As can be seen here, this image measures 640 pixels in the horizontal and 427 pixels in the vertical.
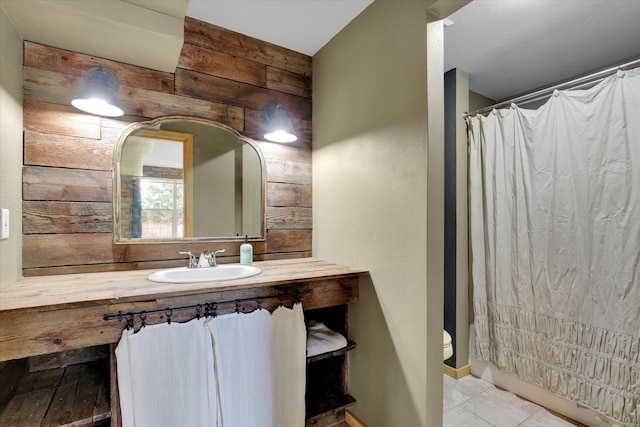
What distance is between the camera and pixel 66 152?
155 centimetres

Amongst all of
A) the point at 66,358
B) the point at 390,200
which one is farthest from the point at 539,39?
the point at 66,358

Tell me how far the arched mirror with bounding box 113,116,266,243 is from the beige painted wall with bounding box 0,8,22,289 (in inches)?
15.0

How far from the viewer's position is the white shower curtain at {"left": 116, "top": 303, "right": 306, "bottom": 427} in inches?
46.4

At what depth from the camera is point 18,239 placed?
55.3 inches

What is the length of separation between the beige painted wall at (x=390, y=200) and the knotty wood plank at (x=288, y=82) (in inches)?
10.6

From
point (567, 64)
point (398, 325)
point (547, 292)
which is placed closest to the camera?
point (398, 325)

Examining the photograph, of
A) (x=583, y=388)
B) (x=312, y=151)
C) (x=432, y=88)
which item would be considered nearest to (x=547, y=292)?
(x=583, y=388)

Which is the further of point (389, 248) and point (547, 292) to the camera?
point (547, 292)

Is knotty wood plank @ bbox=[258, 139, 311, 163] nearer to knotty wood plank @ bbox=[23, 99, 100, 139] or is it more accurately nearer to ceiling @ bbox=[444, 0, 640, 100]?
knotty wood plank @ bbox=[23, 99, 100, 139]

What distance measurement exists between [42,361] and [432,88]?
2.28 meters

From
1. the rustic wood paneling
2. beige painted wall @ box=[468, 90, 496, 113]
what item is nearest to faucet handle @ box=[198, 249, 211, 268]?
the rustic wood paneling

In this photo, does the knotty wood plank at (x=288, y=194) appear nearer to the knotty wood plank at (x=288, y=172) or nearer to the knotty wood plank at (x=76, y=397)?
the knotty wood plank at (x=288, y=172)

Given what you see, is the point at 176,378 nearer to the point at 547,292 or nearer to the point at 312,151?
the point at 312,151

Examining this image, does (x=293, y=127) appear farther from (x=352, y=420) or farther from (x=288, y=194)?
(x=352, y=420)
